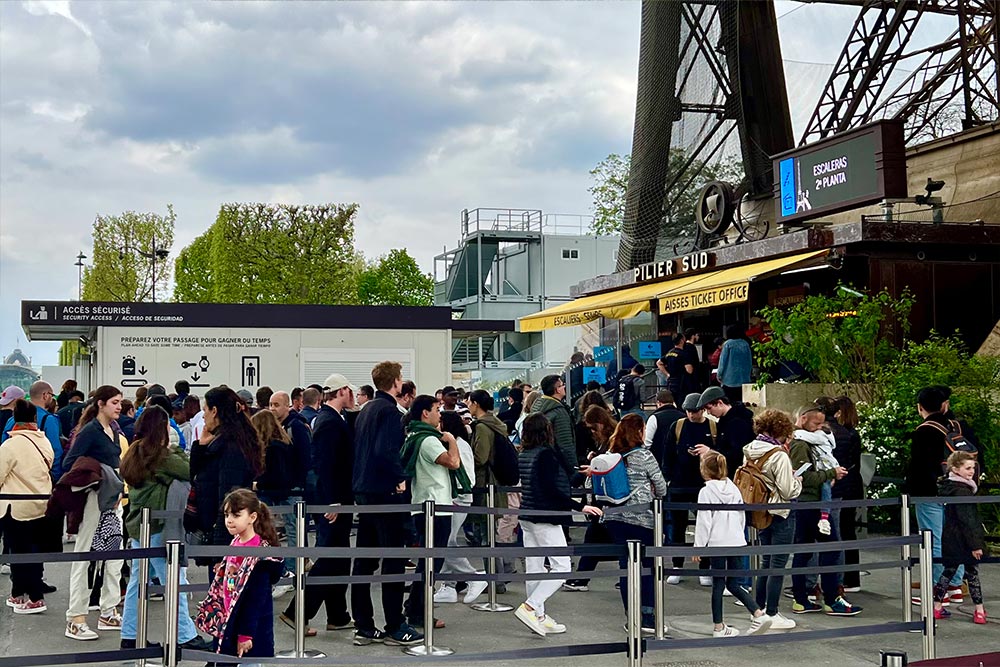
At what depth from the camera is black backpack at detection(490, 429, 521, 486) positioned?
434 inches

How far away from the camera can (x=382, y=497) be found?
8.98 meters

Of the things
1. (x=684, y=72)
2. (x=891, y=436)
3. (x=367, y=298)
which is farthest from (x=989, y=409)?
(x=367, y=298)

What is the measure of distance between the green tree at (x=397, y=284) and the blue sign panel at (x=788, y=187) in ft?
197

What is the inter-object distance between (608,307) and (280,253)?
1318 inches

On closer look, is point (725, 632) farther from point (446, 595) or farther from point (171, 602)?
point (171, 602)

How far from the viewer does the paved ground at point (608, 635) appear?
841 cm

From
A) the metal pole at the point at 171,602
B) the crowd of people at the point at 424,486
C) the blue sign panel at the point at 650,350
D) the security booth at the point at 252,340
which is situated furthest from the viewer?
the security booth at the point at 252,340

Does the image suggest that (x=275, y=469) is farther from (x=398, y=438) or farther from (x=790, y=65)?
(x=790, y=65)

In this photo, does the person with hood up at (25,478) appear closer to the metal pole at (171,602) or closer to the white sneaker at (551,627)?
the metal pole at (171,602)

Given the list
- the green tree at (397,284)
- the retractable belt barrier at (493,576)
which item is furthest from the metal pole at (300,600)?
the green tree at (397,284)

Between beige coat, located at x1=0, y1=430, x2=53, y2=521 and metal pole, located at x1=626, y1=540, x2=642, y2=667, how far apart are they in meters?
5.68

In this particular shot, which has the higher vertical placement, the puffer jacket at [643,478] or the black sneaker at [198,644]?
the puffer jacket at [643,478]

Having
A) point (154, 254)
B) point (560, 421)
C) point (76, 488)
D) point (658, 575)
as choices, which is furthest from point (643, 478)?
point (154, 254)

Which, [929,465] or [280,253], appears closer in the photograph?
[929,465]
